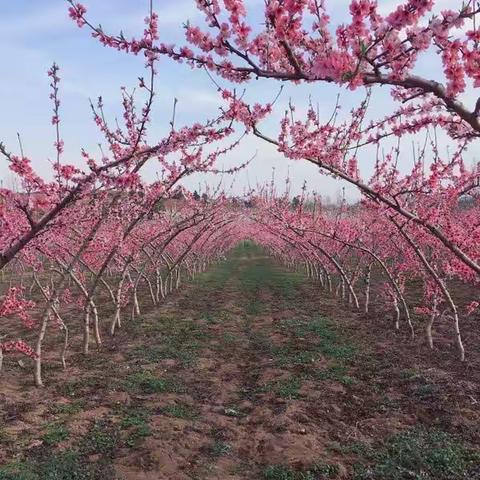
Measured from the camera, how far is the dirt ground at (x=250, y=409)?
5.78 m

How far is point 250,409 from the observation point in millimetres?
7801

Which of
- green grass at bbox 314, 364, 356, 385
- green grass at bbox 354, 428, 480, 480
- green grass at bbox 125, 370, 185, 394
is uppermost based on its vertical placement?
green grass at bbox 314, 364, 356, 385

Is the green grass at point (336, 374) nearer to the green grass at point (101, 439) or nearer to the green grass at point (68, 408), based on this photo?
the green grass at point (101, 439)

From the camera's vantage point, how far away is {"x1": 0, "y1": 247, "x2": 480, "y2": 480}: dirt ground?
5781 millimetres

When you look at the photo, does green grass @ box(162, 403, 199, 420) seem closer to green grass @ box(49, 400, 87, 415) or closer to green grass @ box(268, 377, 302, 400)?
green grass @ box(49, 400, 87, 415)

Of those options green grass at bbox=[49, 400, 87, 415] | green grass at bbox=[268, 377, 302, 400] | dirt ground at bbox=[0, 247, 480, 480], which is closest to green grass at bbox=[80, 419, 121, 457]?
dirt ground at bbox=[0, 247, 480, 480]

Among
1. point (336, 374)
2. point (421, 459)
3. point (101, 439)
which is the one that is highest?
point (336, 374)

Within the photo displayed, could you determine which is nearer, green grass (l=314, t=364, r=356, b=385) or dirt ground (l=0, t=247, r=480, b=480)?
dirt ground (l=0, t=247, r=480, b=480)

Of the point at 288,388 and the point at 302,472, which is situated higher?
the point at 288,388

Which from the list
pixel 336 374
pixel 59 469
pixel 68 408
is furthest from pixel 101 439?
pixel 336 374

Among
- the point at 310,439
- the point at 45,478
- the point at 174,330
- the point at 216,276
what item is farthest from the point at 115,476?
the point at 216,276

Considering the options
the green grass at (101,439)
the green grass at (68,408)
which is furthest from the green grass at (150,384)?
the green grass at (101,439)

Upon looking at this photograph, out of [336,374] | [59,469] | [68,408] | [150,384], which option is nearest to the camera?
[59,469]

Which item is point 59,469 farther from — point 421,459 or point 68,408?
point 421,459
